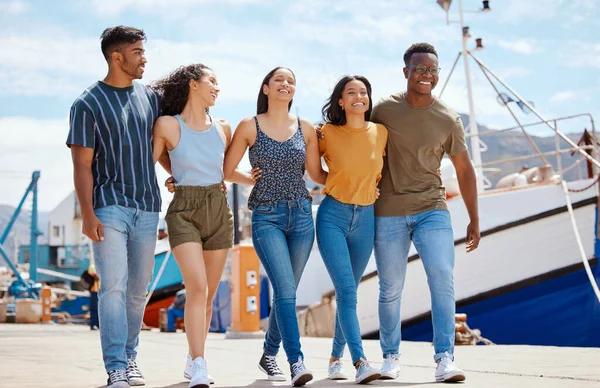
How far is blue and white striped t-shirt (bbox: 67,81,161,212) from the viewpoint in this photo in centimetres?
409

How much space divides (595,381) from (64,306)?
38014 mm

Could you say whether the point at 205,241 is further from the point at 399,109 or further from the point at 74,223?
the point at 74,223

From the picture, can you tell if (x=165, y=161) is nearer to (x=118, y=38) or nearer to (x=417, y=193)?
(x=118, y=38)

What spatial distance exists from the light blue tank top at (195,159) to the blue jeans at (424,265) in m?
1.00

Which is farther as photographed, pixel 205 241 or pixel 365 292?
pixel 365 292

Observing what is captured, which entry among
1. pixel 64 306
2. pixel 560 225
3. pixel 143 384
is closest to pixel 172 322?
pixel 560 225

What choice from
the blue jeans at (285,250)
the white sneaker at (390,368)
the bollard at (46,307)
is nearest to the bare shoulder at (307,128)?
the blue jeans at (285,250)

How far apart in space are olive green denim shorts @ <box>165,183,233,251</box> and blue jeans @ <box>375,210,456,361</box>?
0.93 meters

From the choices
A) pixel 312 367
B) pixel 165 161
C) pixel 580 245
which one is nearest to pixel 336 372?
pixel 312 367

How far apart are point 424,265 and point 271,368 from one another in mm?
1027

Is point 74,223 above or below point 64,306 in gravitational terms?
above

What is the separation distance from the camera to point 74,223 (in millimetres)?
59969

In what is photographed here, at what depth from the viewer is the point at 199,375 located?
3.96 meters

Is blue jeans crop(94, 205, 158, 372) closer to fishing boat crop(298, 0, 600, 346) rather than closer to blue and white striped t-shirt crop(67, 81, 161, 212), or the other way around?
blue and white striped t-shirt crop(67, 81, 161, 212)
